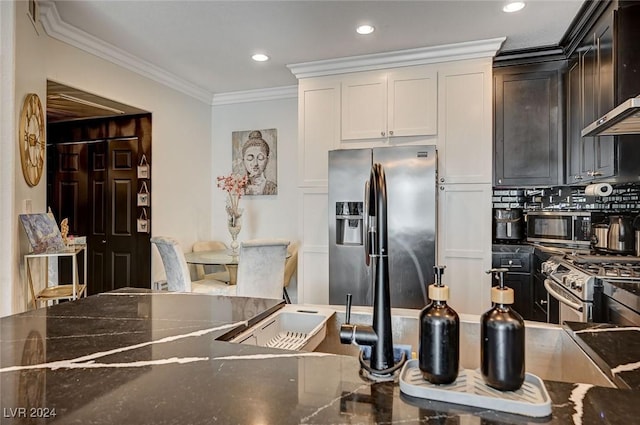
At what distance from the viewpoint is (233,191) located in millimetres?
4488

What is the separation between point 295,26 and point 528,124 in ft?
6.82

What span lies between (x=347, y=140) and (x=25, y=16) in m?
2.40

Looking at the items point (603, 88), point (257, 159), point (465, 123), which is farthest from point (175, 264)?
point (603, 88)

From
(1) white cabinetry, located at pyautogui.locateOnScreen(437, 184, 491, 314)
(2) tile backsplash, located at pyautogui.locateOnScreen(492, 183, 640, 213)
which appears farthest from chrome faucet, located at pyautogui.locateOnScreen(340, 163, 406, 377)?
(2) tile backsplash, located at pyautogui.locateOnScreen(492, 183, 640, 213)

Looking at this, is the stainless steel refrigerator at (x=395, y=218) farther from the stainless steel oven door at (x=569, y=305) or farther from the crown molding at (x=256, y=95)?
the crown molding at (x=256, y=95)

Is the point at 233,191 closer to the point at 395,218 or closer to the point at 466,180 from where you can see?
the point at 395,218

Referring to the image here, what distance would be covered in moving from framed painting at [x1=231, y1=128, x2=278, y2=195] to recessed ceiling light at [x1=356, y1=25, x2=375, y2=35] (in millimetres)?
1833

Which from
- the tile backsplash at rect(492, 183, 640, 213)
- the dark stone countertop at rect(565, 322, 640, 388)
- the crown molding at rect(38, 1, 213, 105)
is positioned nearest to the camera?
the dark stone countertop at rect(565, 322, 640, 388)

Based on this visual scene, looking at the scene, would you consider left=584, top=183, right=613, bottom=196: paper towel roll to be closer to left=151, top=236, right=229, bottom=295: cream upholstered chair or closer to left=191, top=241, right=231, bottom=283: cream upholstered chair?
left=151, top=236, right=229, bottom=295: cream upholstered chair

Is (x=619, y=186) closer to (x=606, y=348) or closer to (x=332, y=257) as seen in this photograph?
(x=332, y=257)

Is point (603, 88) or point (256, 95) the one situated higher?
point (256, 95)

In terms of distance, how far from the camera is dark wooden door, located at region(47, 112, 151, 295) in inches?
159

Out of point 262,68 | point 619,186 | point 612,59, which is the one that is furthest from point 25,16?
point 619,186

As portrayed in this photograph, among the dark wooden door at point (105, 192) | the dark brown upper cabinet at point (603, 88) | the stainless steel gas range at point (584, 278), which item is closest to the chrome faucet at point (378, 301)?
the stainless steel gas range at point (584, 278)
